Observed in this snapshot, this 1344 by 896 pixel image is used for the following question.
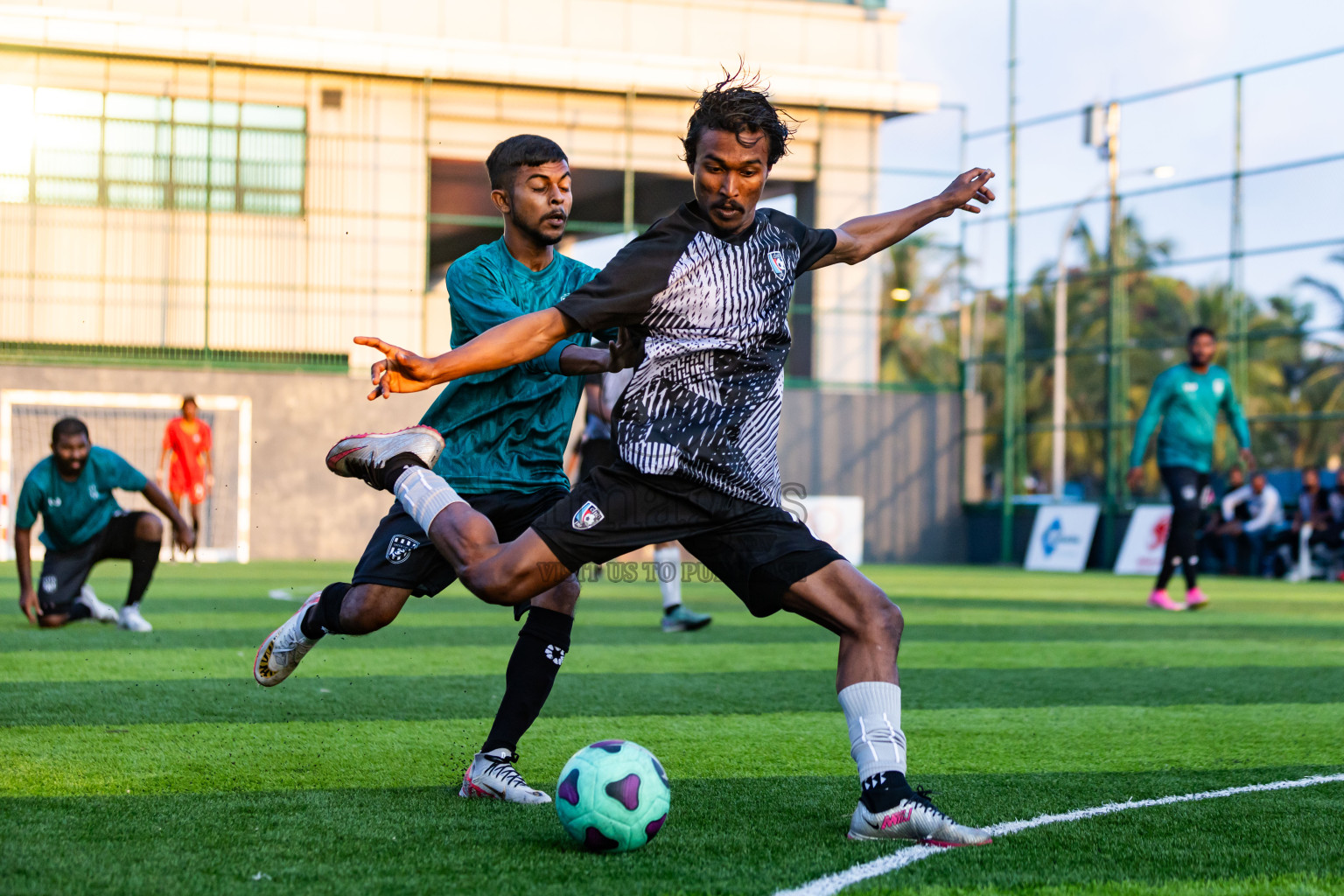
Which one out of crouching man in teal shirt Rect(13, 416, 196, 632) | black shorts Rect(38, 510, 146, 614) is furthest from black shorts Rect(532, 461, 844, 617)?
black shorts Rect(38, 510, 146, 614)

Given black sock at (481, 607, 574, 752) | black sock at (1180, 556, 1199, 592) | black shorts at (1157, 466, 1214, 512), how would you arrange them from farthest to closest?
black sock at (1180, 556, 1199, 592), black shorts at (1157, 466, 1214, 512), black sock at (481, 607, 574, 752)

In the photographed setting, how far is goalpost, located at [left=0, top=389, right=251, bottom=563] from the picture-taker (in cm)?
2236

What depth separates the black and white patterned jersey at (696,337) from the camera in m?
3.84

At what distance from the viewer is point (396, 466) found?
4391 millimetres

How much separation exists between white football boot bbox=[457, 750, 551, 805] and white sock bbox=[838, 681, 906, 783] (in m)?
1.05

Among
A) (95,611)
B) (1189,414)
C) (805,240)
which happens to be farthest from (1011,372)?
(805,240)

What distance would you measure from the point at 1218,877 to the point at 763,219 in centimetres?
207

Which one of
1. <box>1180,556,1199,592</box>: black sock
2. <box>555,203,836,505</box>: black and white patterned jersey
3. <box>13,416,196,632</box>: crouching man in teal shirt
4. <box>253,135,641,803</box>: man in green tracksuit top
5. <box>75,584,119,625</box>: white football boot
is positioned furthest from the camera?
<box>1180,556,1199,592</box>: black sock

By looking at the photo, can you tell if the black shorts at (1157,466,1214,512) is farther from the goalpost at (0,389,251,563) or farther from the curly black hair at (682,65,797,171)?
→ the goalpost at (0,389,251,563)

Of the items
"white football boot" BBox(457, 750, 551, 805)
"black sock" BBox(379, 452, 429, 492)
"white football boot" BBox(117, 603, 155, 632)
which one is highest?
"black sock" BBox(379, 452, 429, 492)

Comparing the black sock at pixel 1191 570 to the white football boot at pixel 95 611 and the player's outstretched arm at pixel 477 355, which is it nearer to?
the white football boot at pixel 95 611

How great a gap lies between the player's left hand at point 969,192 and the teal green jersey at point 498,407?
4.06 feet

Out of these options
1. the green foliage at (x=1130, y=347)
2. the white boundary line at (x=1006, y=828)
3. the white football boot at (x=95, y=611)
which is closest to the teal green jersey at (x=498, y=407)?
the white boundary line at (x=1006, y=828)

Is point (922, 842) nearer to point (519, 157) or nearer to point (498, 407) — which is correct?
point (498, 407)
